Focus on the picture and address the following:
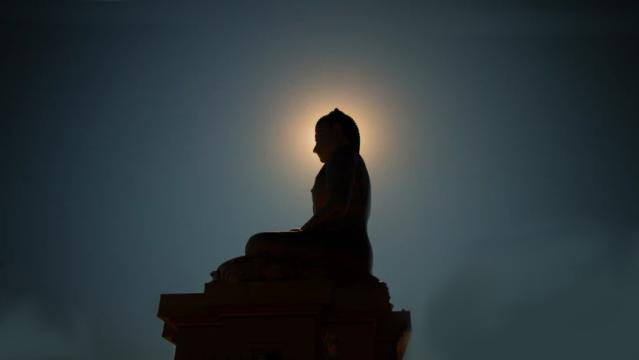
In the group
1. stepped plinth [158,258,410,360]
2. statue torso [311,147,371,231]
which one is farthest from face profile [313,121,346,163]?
stepped plinth [158,258,410,360]

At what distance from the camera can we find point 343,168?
5.21 metres

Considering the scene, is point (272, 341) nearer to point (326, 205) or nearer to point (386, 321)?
point (386, 321)

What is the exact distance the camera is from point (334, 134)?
5883mm

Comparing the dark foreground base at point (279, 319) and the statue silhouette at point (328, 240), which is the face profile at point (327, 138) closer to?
the statue silhouette at point (328, 240)

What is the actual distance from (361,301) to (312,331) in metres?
0.41

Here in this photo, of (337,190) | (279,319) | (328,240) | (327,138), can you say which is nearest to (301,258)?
(328,240)

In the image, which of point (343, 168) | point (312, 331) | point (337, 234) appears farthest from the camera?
point (343, 168)

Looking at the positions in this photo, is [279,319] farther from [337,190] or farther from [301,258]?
[337,190]

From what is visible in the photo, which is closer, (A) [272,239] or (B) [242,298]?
(B) [242,298]

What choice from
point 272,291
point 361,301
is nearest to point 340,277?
point 361,301

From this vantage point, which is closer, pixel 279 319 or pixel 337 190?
pixel 279 319

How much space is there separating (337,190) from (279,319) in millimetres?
1388

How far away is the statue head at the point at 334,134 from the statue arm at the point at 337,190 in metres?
0.53

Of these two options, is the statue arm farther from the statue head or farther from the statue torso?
the statue head
